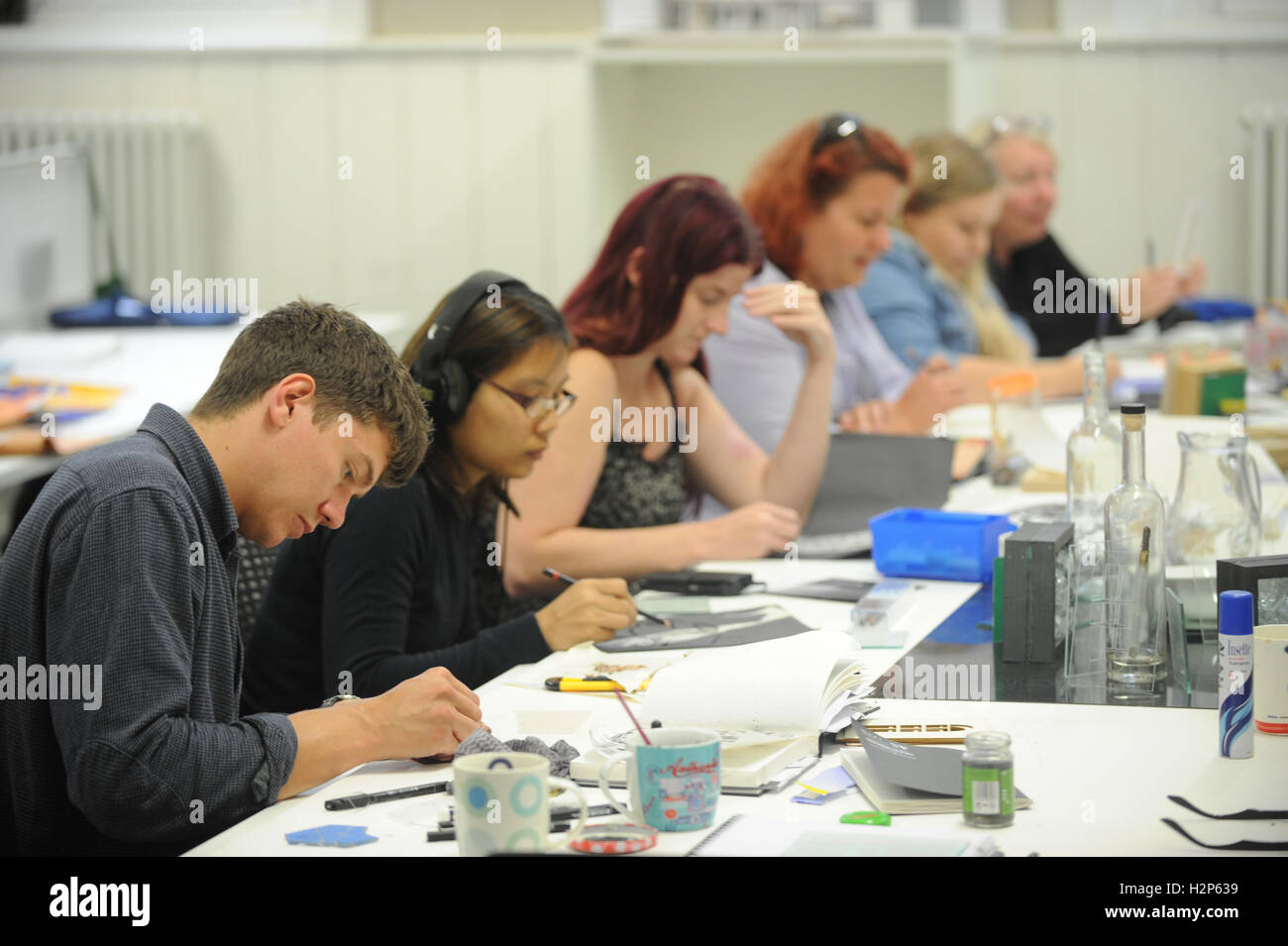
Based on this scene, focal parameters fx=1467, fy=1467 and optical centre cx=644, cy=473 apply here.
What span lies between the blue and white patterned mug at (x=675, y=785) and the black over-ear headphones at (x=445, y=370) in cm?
74

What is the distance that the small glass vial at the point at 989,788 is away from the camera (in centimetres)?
114

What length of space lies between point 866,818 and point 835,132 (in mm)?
2201

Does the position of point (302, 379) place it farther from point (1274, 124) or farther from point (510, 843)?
point (1274, 124)

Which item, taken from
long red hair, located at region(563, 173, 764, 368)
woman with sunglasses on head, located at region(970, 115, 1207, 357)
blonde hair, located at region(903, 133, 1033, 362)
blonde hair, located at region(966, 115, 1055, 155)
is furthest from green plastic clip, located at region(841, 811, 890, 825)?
blonde hair, located at region(966, 115, 1055, 155)

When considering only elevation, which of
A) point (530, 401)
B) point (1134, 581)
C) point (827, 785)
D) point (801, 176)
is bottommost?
point (827, 785)

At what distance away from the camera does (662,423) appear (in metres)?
2.49

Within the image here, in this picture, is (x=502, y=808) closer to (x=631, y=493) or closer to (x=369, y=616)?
(x=369, y=616)

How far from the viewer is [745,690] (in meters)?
1.38

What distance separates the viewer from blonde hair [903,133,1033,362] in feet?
12.7

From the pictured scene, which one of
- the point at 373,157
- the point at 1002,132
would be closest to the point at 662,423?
the point at 1002,132

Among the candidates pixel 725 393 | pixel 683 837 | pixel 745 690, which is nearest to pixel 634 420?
pixel 725 393

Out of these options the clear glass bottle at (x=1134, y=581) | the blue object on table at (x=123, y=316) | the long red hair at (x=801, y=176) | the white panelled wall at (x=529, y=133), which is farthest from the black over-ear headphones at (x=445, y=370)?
the white panelled wall at (x=529, y=133)

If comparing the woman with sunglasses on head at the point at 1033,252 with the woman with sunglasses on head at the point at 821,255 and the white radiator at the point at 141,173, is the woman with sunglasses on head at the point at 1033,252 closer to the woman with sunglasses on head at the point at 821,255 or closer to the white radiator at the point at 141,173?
the woman with sunglasses on head at the point at 821,255
